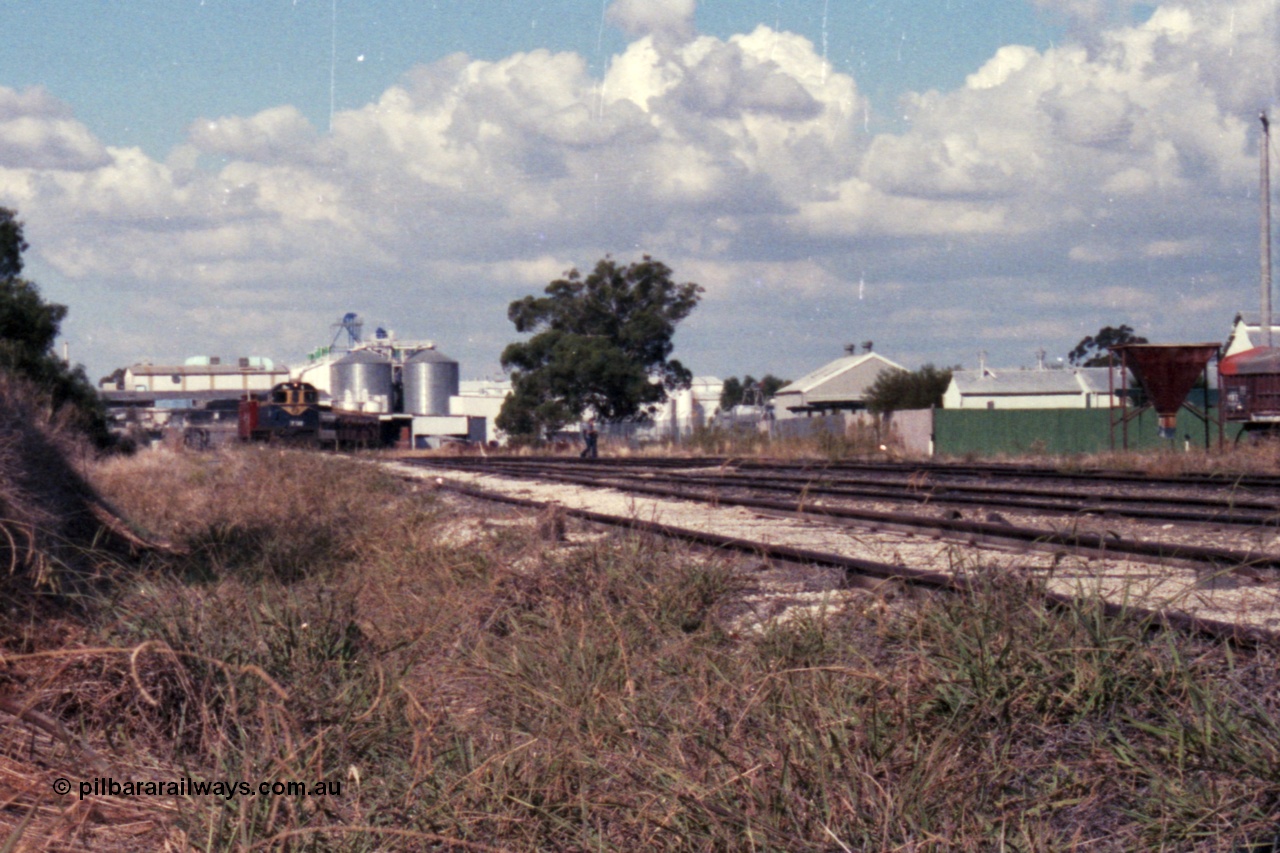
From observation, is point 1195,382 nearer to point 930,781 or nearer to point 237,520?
point 237,520

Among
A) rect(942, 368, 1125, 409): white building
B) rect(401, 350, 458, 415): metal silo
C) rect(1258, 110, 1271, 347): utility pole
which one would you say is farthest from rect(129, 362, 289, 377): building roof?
rect(1258, 110, 1271, 347): utility pole

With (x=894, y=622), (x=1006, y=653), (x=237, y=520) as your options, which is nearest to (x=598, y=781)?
(x=1006, y=653)

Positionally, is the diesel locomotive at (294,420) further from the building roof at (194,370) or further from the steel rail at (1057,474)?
the building roof at (194,370)

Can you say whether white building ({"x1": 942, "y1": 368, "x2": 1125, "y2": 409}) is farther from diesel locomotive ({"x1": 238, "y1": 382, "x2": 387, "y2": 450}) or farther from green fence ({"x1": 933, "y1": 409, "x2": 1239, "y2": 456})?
diesel locomotive ({"x1": 238, "y1": 382, "x2": 387, "y2": 450})

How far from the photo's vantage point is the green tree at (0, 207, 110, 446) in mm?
29484

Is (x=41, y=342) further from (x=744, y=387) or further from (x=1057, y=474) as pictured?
(x=744, y=387)

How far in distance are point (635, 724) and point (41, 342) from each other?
32.1 metres

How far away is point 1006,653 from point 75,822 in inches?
137

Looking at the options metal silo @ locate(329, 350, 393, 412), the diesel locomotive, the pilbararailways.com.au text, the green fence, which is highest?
metal silo @ locate(329, 350, 393, 412)

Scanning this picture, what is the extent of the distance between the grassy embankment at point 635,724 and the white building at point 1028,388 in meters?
62.2

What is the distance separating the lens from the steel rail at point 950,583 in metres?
5.01

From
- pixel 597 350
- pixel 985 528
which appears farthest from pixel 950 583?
pixel 597 350

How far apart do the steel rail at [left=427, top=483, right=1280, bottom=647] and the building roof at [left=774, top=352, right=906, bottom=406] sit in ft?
243

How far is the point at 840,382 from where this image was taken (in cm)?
8881
